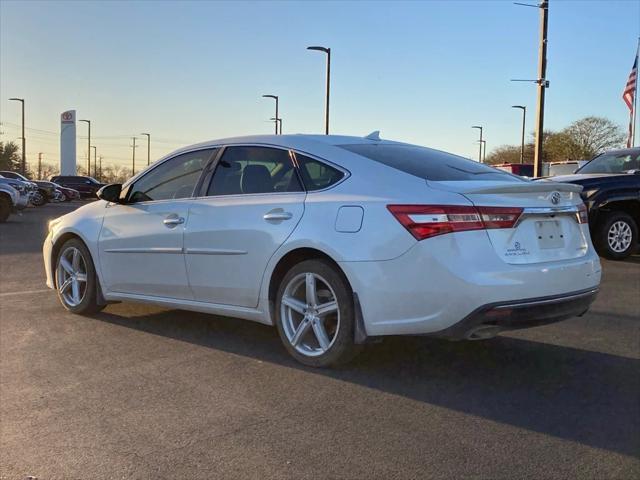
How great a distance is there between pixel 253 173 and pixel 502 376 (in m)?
2.29

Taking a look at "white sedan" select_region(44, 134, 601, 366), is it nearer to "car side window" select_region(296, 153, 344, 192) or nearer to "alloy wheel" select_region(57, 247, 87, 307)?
"car side window" select_region(296, 153, 344, 192)

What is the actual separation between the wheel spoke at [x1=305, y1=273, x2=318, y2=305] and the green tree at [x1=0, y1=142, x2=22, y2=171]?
7021 centimetres

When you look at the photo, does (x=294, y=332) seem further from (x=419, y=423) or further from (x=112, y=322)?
(x=112, y=322)

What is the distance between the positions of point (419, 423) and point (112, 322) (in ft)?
10.9

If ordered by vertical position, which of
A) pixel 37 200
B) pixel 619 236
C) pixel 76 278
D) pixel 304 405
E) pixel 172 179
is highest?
pixel 172 179

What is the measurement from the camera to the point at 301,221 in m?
4.30

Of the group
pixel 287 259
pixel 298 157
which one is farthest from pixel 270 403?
pixel 298 157

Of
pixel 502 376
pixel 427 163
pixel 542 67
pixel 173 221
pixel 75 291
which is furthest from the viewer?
pixel 542 67

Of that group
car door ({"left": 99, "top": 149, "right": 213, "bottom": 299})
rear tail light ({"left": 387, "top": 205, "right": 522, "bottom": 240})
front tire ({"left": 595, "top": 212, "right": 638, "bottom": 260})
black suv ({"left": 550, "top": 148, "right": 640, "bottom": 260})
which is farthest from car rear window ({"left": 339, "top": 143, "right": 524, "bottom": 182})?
front tire ({"left": 595, "top": 212, "right": 638, "bottom": 260})

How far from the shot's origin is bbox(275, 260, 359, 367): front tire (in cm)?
414

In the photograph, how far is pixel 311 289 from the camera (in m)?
4.32

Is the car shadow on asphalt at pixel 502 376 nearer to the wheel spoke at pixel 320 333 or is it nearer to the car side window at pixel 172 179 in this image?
the wheel spoke at pixel 320 333

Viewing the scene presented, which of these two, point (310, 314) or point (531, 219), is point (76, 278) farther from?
point (531, 219)

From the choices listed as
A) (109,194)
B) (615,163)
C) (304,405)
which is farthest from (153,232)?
(615,163)
